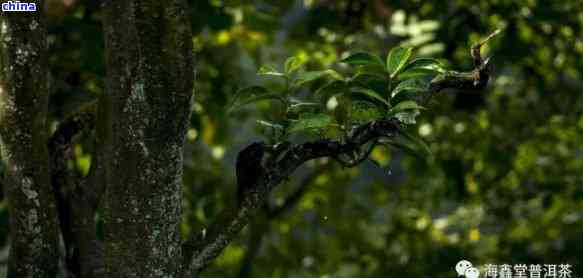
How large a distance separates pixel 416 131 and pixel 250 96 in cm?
153

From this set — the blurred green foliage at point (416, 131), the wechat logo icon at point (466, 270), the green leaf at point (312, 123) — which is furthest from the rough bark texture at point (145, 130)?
the wechat logo icon at point (466, 270)

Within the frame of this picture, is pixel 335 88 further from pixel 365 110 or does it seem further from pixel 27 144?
pixel 27 144

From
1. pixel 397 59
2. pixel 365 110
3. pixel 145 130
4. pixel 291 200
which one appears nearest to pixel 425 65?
pixel 397 59

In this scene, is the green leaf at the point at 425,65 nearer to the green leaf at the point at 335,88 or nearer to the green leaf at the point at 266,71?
the green leaf at the point at 335,88

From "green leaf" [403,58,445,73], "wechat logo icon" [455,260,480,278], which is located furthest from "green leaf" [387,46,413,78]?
"wechat logo icon" [455,260,480,278]

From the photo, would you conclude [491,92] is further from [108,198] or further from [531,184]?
[108,198]

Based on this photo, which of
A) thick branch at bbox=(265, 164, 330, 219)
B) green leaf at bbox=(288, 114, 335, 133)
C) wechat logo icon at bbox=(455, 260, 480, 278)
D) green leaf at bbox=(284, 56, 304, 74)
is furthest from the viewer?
thick branch at bbox=(265, 164, 330, 219)

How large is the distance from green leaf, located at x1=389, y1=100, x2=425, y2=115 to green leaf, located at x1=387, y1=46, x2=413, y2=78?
103 mm

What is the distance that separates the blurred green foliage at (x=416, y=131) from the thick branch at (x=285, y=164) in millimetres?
1326

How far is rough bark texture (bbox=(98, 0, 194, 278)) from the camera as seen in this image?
4.54 ft

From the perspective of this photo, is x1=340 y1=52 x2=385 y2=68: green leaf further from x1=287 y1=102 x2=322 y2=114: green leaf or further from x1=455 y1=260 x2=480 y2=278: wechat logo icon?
x1=455 y1=260 x2=480 y2=278: wechat logo icon

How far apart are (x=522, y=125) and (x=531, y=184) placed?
0.35 meters

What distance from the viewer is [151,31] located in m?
1.38

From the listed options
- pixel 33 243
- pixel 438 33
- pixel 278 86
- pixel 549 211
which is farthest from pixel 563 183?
pixel 33 243
